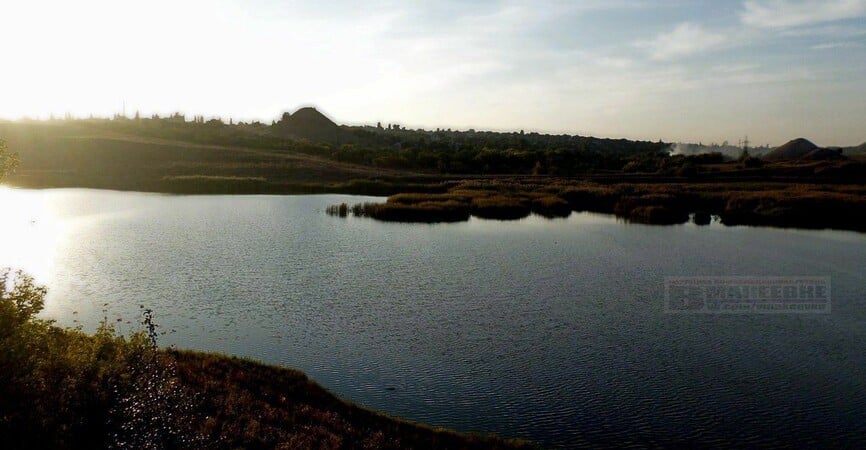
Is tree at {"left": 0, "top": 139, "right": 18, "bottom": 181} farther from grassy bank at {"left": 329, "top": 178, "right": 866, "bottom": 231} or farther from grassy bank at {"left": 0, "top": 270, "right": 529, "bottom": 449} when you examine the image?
grassy bank at {"left": 329, "top": 178, "right": 866, "bottom": 231}

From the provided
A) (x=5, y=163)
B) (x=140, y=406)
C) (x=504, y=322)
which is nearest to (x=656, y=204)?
(x=504, y=322)

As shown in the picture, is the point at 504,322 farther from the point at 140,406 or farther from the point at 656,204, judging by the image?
the point at 656,204

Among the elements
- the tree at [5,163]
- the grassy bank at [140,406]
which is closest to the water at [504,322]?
the grassy bank at [140,406]

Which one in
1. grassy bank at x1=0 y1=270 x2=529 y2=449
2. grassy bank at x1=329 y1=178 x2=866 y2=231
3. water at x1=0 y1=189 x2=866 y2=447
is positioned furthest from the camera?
grassy bank at x1=329 y1=178 x2=866 y2=231

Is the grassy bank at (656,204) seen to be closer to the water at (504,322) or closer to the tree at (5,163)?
the water at (504,322)

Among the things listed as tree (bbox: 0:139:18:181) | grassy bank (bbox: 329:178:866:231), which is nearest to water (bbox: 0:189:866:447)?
tree (bbox: 0:139:18:181)
